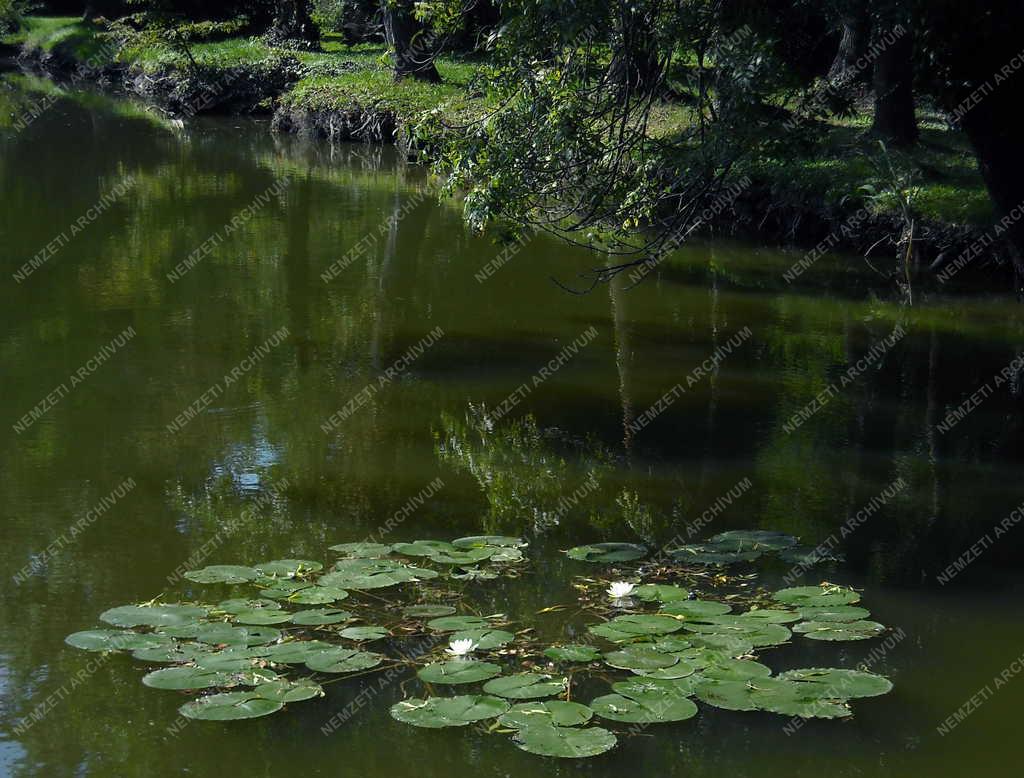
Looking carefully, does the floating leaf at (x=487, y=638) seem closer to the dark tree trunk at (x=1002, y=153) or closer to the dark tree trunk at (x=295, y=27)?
the dark tree trunk at (x=1002, y=153)

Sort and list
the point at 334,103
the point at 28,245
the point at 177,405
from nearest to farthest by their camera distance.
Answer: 1. the point at 177,405
2. the point at 28,245
3. the point at 334,103

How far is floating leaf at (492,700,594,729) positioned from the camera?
4.89 meters

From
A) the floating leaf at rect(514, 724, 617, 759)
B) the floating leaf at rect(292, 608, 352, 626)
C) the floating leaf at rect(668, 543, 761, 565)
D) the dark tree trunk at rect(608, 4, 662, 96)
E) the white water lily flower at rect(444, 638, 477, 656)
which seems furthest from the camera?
the dark tree trunk at rect(608, 4, 662, 96)

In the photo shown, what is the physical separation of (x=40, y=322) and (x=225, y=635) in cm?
696

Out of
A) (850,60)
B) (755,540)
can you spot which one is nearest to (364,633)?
(755,540)

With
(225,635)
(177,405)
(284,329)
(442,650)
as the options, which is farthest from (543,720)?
(284,329)

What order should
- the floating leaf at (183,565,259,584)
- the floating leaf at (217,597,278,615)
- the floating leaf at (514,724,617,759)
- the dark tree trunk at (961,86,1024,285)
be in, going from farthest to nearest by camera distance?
the dark tree trunk at (961,86,1024,285), the floating leaf at (183,565,259,584), the floating leaf at (217,597,278,615), the floating leaf at (514,724,617,759)

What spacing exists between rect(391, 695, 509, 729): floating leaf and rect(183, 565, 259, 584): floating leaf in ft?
5.09

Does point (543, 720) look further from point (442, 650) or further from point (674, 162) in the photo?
point (674, 162)

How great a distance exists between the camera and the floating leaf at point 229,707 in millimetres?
4918

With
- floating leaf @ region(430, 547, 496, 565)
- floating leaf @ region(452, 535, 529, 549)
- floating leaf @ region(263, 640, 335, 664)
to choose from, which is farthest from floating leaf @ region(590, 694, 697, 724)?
floating leaf @ region(452, 535, 529, 549)

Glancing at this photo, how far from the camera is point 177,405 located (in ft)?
30.9

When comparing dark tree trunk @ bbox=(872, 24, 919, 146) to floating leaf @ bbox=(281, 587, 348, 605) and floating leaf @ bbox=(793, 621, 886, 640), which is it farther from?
floating leaf @ bbox=(281, 587, 348, 605)

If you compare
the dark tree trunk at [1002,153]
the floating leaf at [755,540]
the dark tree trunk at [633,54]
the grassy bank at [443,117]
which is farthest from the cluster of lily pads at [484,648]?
the grassy bank at [443,117]
